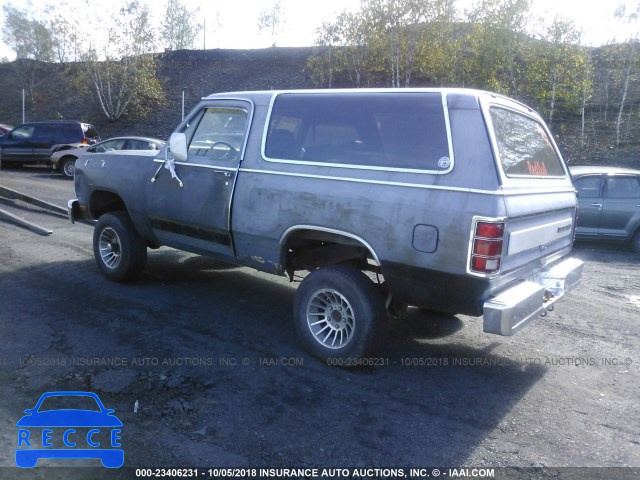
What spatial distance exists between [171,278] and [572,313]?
464cm

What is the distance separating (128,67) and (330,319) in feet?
87.6

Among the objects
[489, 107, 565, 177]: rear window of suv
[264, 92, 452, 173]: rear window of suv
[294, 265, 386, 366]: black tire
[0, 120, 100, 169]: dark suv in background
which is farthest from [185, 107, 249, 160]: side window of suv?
[0, 120, 100, 169]: dark suv in background

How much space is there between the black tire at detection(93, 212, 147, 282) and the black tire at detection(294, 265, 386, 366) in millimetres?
2444

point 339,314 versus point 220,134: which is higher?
point 220,134

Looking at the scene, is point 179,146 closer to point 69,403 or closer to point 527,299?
point 69,403

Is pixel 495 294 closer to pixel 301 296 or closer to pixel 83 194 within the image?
pixel 301 296

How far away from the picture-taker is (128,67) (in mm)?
27422

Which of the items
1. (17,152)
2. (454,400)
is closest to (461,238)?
(454,400)

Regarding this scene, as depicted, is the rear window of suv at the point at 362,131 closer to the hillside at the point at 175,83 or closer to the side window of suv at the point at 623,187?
the side window of suv at the point at 623,187

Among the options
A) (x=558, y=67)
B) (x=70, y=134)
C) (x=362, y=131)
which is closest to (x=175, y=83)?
(x=70, y=134)

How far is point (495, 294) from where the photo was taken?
3.73 metres

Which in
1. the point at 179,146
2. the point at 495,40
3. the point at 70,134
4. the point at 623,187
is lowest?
the point at 623,187

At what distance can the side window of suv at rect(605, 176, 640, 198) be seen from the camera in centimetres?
990

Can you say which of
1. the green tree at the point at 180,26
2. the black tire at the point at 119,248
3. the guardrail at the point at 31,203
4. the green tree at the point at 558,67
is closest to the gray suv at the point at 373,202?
the black tire at the point at 119,248
